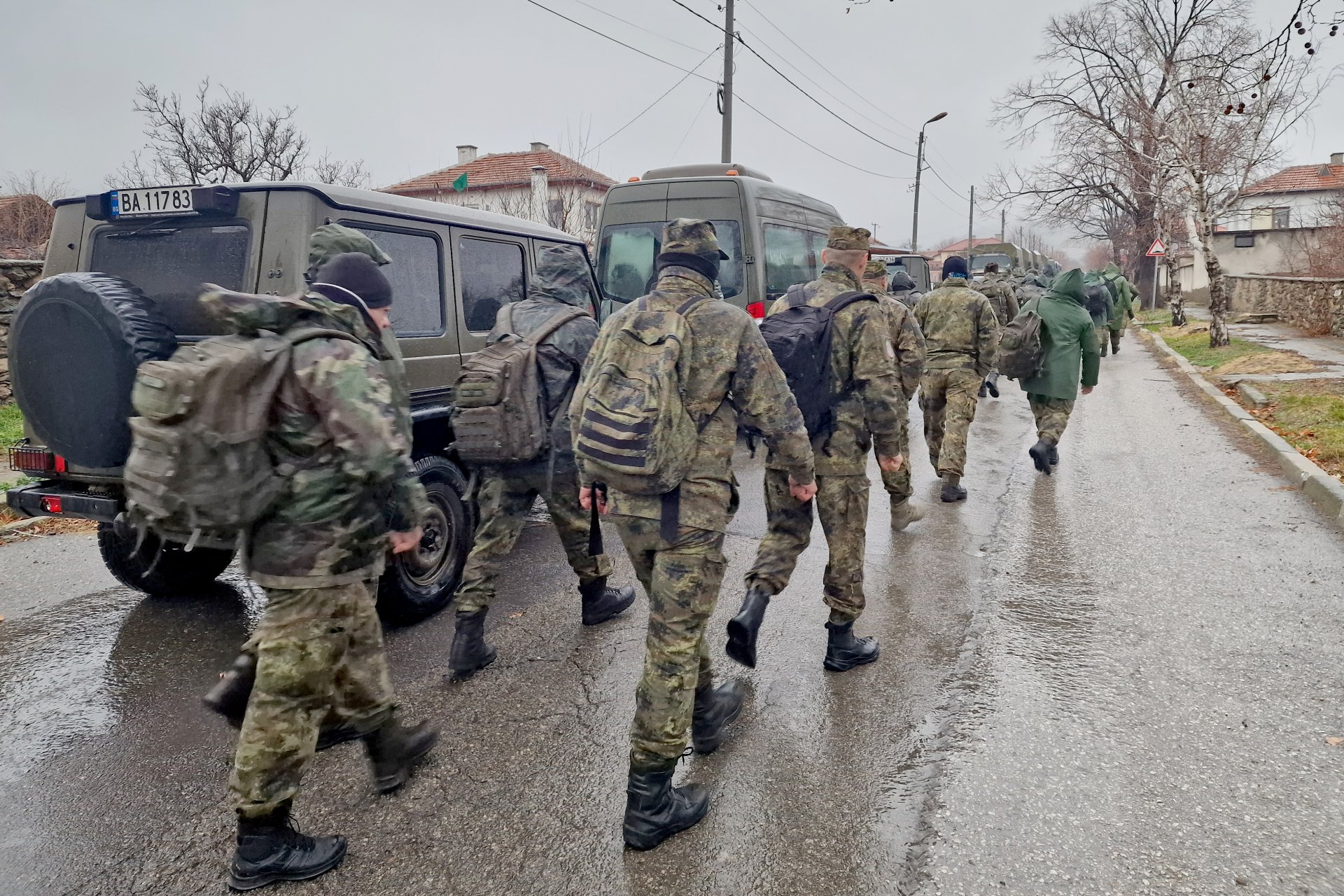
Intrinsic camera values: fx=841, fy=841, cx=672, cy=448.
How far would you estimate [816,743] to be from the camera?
3.14 m

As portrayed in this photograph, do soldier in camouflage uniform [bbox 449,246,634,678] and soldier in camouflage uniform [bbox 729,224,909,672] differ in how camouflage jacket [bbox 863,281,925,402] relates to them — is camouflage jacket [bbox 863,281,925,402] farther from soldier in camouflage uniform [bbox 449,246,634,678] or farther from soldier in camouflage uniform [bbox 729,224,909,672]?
soldier in camouflage uniform [bbox 449,246,634,678]

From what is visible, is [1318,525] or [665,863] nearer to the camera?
[665,863]

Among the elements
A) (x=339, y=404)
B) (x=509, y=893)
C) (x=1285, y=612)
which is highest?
(x=339, y=404)

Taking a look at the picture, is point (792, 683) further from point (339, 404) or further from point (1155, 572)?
point (1155, 572)

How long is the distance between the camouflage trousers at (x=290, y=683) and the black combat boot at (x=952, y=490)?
5.03 m

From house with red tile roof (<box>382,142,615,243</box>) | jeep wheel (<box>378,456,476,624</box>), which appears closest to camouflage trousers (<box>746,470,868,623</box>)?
jeep wheel (<box>378,456,476,624</box>)

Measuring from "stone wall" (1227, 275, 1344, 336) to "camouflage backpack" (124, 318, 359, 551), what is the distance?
21166mm

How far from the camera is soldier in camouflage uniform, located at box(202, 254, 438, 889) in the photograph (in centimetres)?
235

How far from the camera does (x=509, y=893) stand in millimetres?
2367

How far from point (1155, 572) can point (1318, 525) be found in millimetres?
1770

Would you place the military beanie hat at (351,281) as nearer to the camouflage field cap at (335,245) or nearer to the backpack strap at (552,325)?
the camouflage field cap at (335,245)

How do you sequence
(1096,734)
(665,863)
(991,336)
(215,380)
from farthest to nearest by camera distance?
(991,336) < (1096,734) < (665,863) < (215,380)

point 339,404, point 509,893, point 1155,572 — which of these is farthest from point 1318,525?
point 339,404

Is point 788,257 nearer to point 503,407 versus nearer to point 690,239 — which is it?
point 503,407
